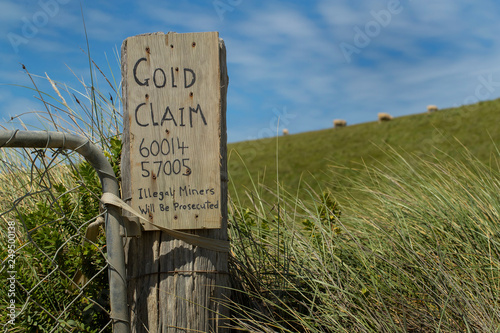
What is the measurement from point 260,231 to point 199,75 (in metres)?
1.50

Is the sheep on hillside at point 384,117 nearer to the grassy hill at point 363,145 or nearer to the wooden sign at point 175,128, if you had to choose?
the grassy hill at point 363,145

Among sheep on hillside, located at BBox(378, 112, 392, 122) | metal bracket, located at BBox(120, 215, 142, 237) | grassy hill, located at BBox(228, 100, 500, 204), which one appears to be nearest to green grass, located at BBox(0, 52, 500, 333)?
metal bracket, located at BBox(120, 215, 142, 237)

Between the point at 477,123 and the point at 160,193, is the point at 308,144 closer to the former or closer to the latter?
the point at 477,123

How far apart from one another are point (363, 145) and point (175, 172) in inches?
663

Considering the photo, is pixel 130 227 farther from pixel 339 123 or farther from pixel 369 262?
pixel 339 123

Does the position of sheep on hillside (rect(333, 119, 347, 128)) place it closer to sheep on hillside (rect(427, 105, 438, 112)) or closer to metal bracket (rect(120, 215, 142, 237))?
sheep on hillside (rect(427, 105, 438, 112))

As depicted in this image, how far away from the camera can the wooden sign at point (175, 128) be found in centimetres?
189

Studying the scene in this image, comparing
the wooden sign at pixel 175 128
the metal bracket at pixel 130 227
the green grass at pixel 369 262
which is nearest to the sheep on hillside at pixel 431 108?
the green grass at pixel 369 262

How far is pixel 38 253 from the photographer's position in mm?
2146

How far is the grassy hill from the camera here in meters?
14.9

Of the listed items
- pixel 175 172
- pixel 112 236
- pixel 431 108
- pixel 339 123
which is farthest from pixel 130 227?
pixel 431 108

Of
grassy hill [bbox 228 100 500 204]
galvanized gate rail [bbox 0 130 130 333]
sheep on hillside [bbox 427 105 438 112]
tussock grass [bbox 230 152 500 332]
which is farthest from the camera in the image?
sheep on hillside [bbox 427 105 438 112]

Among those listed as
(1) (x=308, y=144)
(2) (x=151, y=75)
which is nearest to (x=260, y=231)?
(2) (x=151, y=75)

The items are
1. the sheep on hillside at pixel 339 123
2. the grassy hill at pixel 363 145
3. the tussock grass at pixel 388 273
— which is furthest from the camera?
the sheep on hillside at pixel 339 123
